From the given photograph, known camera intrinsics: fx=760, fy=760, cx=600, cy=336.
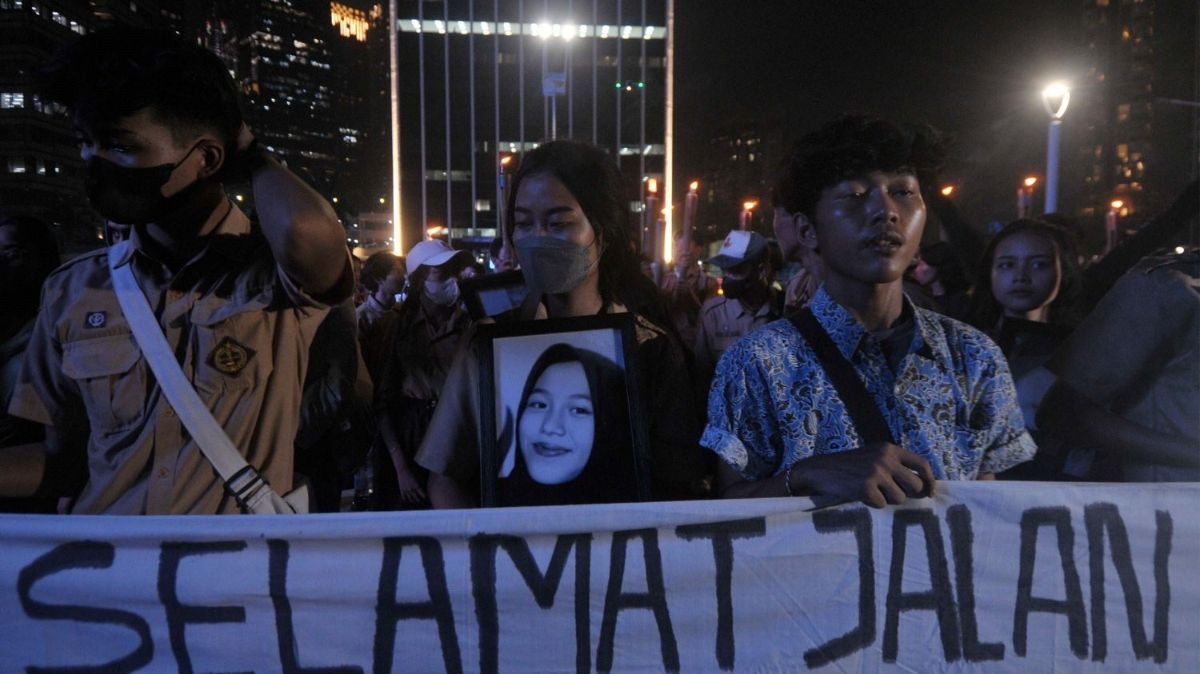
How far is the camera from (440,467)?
2.19 m

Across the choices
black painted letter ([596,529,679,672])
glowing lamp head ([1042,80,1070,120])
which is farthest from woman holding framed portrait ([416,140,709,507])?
glowing lamp head ([1042,80,1070,120])

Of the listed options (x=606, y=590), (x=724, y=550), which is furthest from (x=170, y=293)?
(x=724, y=550)

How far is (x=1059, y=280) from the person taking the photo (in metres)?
3.37

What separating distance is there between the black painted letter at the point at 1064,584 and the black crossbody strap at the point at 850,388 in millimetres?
495

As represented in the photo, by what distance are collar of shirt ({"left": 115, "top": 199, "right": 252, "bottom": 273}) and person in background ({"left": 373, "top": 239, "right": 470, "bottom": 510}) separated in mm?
1669

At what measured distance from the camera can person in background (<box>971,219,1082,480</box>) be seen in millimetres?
3072

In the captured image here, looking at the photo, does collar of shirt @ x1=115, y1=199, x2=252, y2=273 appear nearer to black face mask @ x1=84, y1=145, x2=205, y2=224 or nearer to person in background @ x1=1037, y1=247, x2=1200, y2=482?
black face mask @ x1=84, y1=145, x2=205, y2=224

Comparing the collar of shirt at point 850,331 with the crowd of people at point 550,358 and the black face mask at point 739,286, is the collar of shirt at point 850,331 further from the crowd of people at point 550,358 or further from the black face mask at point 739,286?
the black face mask at point 739,286

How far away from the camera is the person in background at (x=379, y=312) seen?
15.0ft

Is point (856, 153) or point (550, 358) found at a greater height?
point (856, 153)

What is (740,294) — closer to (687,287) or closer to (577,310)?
(687,287)

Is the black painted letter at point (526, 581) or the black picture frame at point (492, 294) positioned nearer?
the black painted letter at point (526, 581)

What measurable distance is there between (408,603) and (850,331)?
1263mm

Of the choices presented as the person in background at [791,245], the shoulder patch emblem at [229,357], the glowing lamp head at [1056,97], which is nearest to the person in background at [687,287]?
the person in background at [791,245]
